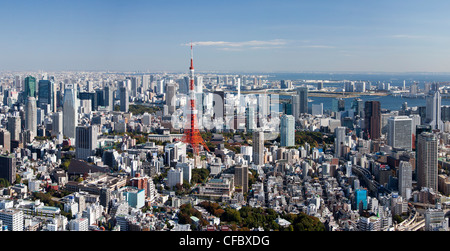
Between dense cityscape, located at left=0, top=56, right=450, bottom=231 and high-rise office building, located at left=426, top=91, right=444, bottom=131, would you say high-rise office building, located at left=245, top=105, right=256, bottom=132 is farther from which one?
high-rise office building, located at left=426, top=91, right=444, bottom=131

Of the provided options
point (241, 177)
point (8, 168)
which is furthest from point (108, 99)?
point (241, 177)

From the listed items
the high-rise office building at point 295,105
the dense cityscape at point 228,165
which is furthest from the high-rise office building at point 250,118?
the high-rise office building at point 295,105

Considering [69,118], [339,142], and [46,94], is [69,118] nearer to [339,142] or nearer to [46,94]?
[46,94]

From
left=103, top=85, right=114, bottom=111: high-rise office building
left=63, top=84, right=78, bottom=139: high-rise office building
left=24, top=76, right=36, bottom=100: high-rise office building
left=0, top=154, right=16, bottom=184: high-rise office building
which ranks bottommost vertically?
left=0, top=154, right=16, bottom=184: high-rise office building

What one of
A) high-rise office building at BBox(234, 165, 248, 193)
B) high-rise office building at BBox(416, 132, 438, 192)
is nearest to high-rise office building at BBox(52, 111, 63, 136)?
high-rise office building at BBox(234, 165, 248, 193)

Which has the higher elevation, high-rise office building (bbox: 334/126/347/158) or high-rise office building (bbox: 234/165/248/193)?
high-rise office building (bbox: 334/126/347/158)
